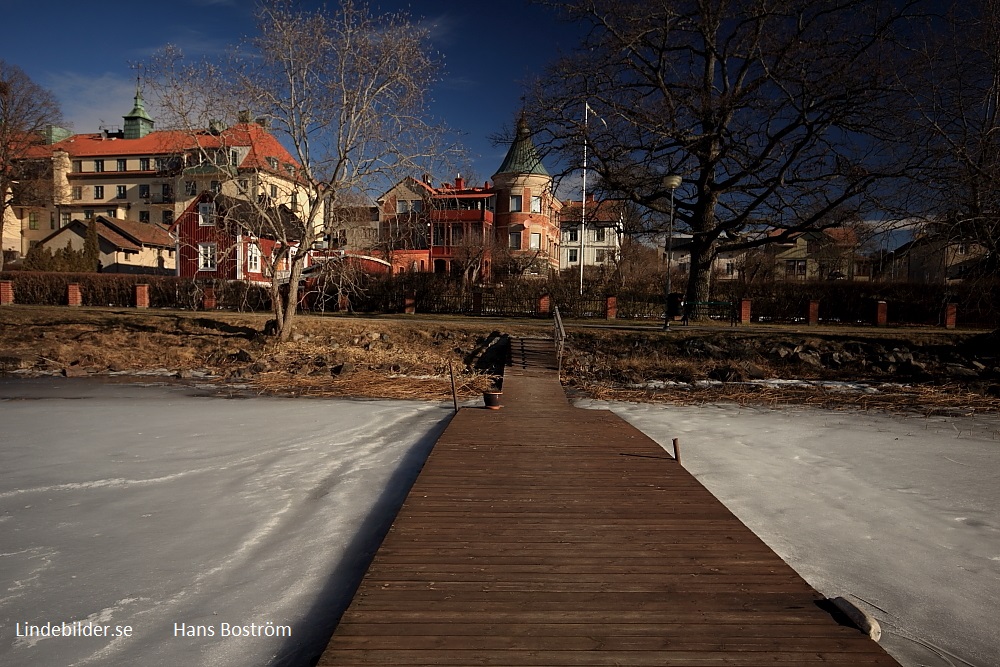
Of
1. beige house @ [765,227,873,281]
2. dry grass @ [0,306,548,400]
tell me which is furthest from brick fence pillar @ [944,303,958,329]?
dry grass @ [0,306,548,400]

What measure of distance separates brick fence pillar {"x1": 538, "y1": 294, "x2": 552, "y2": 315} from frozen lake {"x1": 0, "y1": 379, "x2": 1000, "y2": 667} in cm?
1489

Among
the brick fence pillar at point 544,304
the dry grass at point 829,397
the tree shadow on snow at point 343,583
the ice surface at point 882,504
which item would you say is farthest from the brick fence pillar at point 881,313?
the tree shadow on snow at point 343,583

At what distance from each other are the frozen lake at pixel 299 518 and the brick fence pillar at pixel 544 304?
1489 centimetres

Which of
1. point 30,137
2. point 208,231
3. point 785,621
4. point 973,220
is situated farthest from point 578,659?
point 30,137

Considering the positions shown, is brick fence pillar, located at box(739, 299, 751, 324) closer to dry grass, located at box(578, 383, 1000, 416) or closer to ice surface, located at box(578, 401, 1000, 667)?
dry grass, located at box(578, 383, 1000, 416)

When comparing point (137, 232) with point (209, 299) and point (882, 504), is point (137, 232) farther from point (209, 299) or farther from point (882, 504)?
point (882, 504)

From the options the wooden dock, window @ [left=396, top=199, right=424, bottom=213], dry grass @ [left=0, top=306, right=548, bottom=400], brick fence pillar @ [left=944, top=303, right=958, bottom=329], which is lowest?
the wooden dock

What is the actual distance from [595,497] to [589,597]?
74.2 inches

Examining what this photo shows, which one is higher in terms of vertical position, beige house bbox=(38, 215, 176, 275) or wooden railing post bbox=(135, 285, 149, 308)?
beige house bbox=(38, 215, 176, 275)

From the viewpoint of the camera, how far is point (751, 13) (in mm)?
19344

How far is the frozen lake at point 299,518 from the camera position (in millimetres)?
3770

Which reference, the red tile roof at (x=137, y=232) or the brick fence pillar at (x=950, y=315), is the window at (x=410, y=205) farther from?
the red tile roof at (x=137, y=232)

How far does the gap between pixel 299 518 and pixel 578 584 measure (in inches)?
127

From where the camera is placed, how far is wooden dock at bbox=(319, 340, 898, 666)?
9.52 ft
